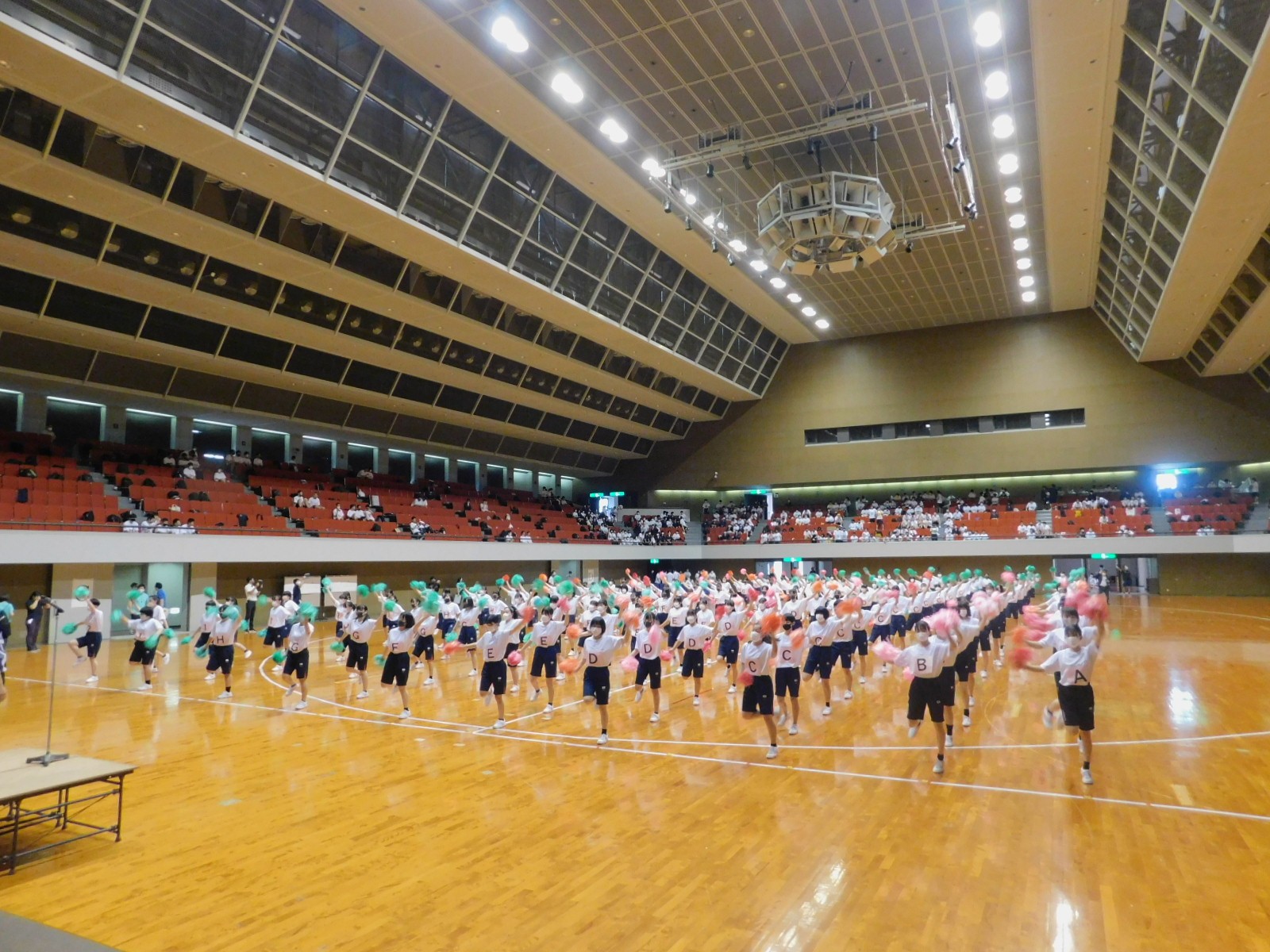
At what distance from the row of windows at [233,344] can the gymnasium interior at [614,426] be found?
0.40 ft

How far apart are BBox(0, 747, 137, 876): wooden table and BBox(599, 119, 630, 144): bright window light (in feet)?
50.8

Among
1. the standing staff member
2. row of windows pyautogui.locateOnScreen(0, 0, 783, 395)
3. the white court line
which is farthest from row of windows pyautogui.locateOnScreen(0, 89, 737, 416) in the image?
the white court line

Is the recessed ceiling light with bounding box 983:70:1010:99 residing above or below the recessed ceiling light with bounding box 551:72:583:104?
below

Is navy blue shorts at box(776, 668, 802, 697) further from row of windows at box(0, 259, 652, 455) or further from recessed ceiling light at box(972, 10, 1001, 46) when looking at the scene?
row of windows at box(0, 259, 652, 455)

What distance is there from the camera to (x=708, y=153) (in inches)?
687

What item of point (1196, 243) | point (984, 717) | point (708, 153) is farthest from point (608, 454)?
point (984, 717)

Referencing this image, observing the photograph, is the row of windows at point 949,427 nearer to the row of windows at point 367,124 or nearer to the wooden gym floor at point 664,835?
the row of windows at point 367,124

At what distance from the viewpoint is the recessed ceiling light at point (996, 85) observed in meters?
15.5

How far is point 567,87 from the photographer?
15.9 meters

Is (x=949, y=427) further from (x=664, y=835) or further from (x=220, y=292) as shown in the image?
(x=664, y=835)

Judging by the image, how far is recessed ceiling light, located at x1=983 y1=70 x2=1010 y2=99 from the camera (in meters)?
15.5

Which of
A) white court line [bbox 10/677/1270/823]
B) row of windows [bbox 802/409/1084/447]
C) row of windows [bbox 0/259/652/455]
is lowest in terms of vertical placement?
white court line [bbox 10/677/1270/823]

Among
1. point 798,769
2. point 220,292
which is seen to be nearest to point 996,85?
point 798,769

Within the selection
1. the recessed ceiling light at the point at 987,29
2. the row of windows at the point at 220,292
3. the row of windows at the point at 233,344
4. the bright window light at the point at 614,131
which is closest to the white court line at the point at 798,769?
the row of windows at the point at 220,292
